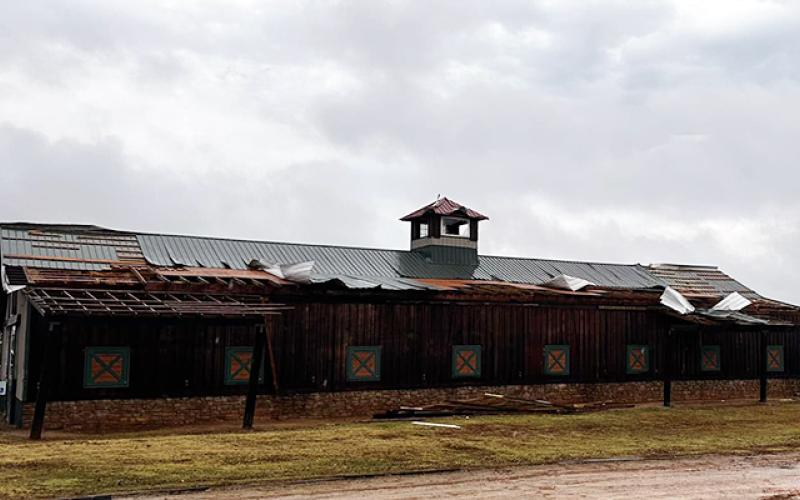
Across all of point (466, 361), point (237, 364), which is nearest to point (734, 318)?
point (466, 361)

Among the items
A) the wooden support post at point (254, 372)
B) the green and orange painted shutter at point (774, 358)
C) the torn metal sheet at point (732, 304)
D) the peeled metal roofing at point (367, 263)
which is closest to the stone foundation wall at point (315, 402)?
the green and orange painted shutter at point (774, 358)

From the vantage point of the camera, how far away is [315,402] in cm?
2450

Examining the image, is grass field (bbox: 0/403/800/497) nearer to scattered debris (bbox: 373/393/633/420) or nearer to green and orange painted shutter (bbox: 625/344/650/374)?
scattered debris (bbox: 373/393/633/420)

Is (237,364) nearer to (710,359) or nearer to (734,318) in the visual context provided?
(734,318)

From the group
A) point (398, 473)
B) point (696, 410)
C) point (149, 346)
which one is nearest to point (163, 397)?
point (149, 346)

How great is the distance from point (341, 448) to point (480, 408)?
8.40 metres

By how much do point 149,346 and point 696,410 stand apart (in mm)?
17779

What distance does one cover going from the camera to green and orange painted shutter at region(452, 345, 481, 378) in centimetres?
2688

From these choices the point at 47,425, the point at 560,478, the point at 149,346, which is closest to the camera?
the point at 560,478

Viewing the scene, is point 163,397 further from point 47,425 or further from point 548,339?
point 548,339

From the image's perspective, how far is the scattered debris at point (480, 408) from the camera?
2290 centimetres

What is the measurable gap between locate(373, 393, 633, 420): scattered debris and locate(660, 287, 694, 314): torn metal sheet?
6.89 metres

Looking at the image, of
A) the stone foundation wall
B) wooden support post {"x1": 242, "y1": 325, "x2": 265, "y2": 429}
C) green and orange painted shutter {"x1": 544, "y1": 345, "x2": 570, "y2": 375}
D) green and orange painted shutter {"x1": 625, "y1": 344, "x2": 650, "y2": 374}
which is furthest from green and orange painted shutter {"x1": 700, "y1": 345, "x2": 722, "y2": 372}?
wooden support post {"x1": 242, "y1": 325, "x2": 265, "y2": 429}

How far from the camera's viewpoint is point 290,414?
24.0m
